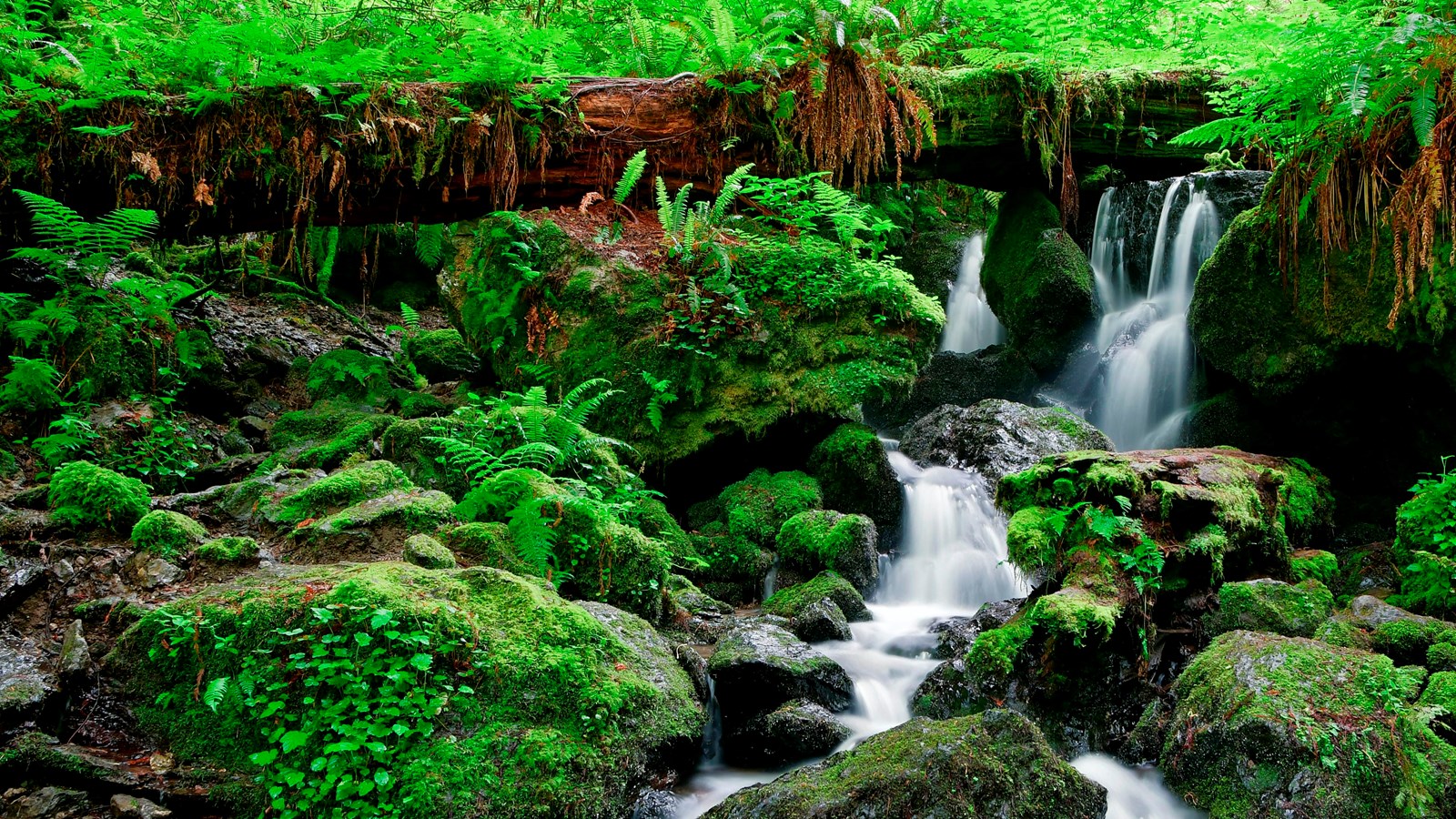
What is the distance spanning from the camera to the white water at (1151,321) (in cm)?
875

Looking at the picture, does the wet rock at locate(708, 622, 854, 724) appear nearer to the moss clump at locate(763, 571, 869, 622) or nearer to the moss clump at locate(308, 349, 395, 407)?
the moss clump at locate(763, 571, 869, 622)

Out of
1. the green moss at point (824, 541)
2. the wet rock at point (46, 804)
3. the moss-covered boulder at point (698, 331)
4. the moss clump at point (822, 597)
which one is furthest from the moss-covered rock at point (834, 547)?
the wet rock at point (46, 804)

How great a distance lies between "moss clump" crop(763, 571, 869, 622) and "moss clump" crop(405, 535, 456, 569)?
2.54 metres

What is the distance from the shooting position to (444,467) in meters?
5.62

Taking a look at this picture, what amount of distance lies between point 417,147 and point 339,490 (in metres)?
3.15

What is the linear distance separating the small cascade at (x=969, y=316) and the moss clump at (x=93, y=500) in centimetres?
963

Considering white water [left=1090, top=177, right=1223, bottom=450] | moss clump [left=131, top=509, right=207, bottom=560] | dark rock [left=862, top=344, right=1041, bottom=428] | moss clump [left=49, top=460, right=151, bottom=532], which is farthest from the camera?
dark rock [left=862, top=344, right=1041, bottom=428]

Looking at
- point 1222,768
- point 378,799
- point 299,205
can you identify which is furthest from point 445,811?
point 299,205

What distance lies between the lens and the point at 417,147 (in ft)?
21.4

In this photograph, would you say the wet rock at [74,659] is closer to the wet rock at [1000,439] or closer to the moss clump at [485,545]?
the moss clump at [485,545]

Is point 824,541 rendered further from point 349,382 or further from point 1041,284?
point 1041,284

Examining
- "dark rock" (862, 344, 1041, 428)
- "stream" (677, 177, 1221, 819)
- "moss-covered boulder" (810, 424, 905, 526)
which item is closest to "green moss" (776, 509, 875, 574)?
"stream" (677, 177, 1221, 819)

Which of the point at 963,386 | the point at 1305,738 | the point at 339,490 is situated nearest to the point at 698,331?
the point at 339,490

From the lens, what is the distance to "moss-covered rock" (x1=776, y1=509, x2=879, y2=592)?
6.48m
